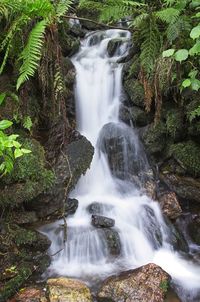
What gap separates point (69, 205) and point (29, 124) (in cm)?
135

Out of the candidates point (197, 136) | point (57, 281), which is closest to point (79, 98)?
point (197, 136)

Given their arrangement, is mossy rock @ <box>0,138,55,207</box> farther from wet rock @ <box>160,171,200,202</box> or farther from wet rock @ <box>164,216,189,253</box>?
wet rock @ <box>160,171,200,202</box>

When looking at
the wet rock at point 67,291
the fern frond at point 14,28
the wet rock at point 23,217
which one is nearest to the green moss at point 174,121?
the wet rock at point 23,217

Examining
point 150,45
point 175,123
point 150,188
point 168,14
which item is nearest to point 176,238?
point 150,188

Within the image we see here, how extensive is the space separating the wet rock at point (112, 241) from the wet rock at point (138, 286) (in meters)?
0.53

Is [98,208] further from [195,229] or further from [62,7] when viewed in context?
[62,7]

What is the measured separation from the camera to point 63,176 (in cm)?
497

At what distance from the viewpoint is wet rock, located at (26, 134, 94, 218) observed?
4.81 metres

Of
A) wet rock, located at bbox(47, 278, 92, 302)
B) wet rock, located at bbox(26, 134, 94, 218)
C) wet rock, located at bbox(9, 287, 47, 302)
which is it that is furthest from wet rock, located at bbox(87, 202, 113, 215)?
wet rock, located at bbox(9, 287, 47, 302)

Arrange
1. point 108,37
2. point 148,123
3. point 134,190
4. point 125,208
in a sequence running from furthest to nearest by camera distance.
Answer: point 108,37, point 148,123, point 134,190, point 125,208

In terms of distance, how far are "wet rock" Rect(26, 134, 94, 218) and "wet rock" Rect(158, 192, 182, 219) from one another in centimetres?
144

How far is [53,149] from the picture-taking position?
5172mm

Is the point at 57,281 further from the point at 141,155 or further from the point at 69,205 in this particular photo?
the point at 141,155

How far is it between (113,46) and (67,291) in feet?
17.9
